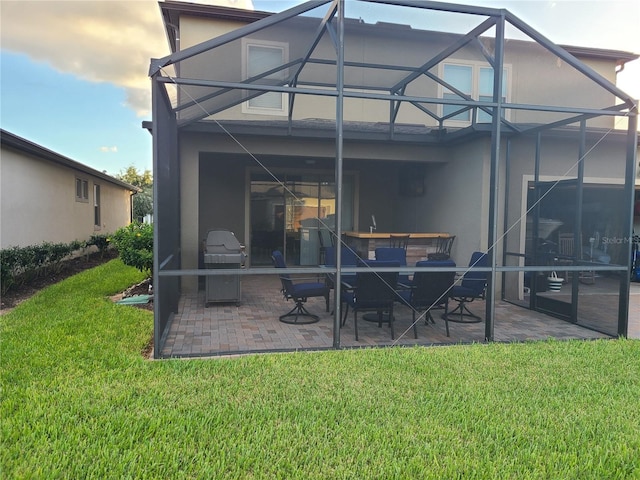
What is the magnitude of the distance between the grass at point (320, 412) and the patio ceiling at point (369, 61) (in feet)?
8.80

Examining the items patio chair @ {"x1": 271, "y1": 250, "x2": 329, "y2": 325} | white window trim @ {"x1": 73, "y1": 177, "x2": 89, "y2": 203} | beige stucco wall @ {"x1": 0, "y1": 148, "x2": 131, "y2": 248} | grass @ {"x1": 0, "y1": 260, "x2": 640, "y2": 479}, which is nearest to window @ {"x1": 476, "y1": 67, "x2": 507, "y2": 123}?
patio chair @ {"x1": 271, "y1": 250, "x2": 329, "y2": 325}

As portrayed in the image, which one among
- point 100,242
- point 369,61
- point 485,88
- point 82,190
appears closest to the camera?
point 369,61

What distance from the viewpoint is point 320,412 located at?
308 cm

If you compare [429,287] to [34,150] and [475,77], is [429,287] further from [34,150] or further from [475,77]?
[34,150]

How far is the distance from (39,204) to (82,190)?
356cm

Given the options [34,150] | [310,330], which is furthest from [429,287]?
[34,150]

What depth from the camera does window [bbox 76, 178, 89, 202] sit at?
40.5ft

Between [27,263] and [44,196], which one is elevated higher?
[44,196]

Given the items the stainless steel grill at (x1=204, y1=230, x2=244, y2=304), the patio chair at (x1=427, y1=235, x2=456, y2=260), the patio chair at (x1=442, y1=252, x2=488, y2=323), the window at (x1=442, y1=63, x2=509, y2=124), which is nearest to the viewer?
the patio chair at (x1=442, y1=252, x2=488, y2=323)

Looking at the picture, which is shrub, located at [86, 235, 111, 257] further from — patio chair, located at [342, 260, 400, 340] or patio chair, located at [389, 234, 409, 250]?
patio chair, located at [342, 260, 400, 340]

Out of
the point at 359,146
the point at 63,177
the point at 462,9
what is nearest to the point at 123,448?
the point at 462,9

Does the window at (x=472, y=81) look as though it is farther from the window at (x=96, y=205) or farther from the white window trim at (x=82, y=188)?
the window at (x=96, y=205)

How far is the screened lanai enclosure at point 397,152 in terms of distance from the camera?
4805 mm

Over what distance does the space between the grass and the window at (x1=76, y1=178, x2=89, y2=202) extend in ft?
28.6
